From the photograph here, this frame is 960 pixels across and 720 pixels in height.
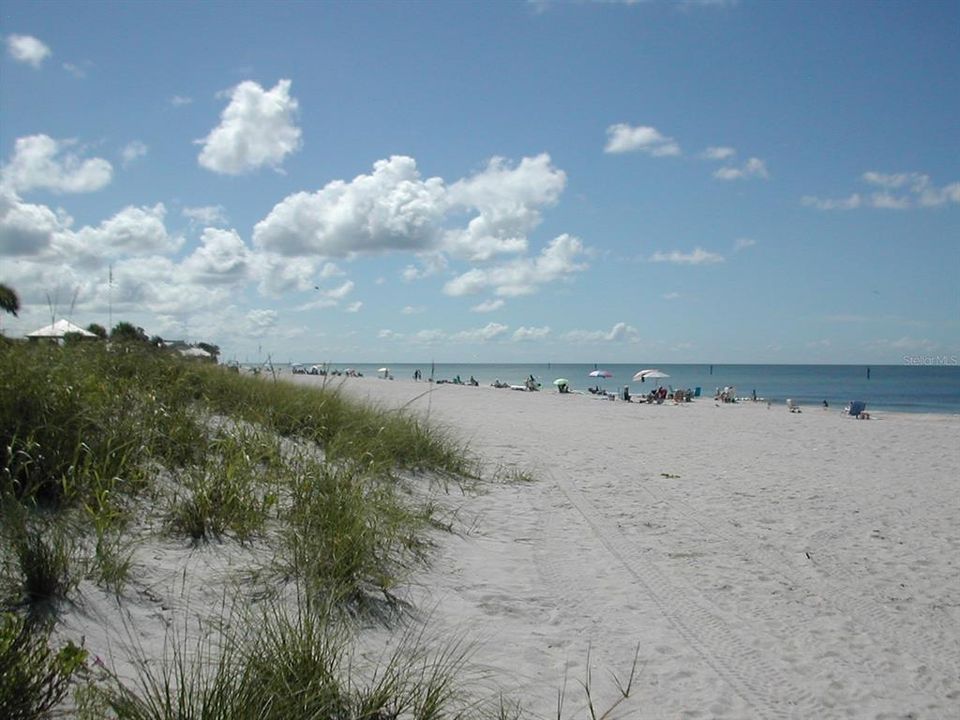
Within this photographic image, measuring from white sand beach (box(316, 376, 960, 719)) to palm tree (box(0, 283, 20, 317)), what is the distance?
449 inches

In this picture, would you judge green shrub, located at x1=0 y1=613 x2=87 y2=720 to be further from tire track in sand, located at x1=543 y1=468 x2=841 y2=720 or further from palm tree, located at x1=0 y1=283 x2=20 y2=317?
palm tree, located at x1=0 y1=283 x2=20 y2=317

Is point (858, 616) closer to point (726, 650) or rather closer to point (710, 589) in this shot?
point (710, 589)

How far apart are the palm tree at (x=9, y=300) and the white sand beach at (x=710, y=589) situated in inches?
449

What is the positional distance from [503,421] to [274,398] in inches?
407

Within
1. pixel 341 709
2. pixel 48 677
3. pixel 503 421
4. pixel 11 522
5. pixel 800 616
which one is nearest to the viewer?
pixel 48 677

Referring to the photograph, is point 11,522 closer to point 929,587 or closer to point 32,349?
point 32,349

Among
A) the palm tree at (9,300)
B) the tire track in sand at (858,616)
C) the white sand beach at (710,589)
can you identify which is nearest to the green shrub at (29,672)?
the white sand beach at (710,589)

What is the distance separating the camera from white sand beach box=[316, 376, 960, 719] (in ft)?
12.2

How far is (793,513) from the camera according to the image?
26.1ft

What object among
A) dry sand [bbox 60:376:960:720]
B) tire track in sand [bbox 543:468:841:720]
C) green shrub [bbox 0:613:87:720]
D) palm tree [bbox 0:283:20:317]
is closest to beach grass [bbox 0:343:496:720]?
green shrub [bbox 0:613:87:720]

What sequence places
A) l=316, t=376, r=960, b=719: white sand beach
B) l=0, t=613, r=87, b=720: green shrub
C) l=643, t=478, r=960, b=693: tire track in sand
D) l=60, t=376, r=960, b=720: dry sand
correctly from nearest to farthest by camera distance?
l=0, t=613, r=87, b=720: green shrub < l=60, t=376, r=960, b=720: dry sand < l=316, t=376, r=960, b=719: white sand beach < l=643, t=478, r=960, b=693: tire track in sand

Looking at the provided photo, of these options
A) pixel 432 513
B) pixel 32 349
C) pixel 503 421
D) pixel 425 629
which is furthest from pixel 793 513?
pixel 503 421

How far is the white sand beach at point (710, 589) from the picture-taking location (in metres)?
3.72

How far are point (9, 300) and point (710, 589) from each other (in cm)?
1587
